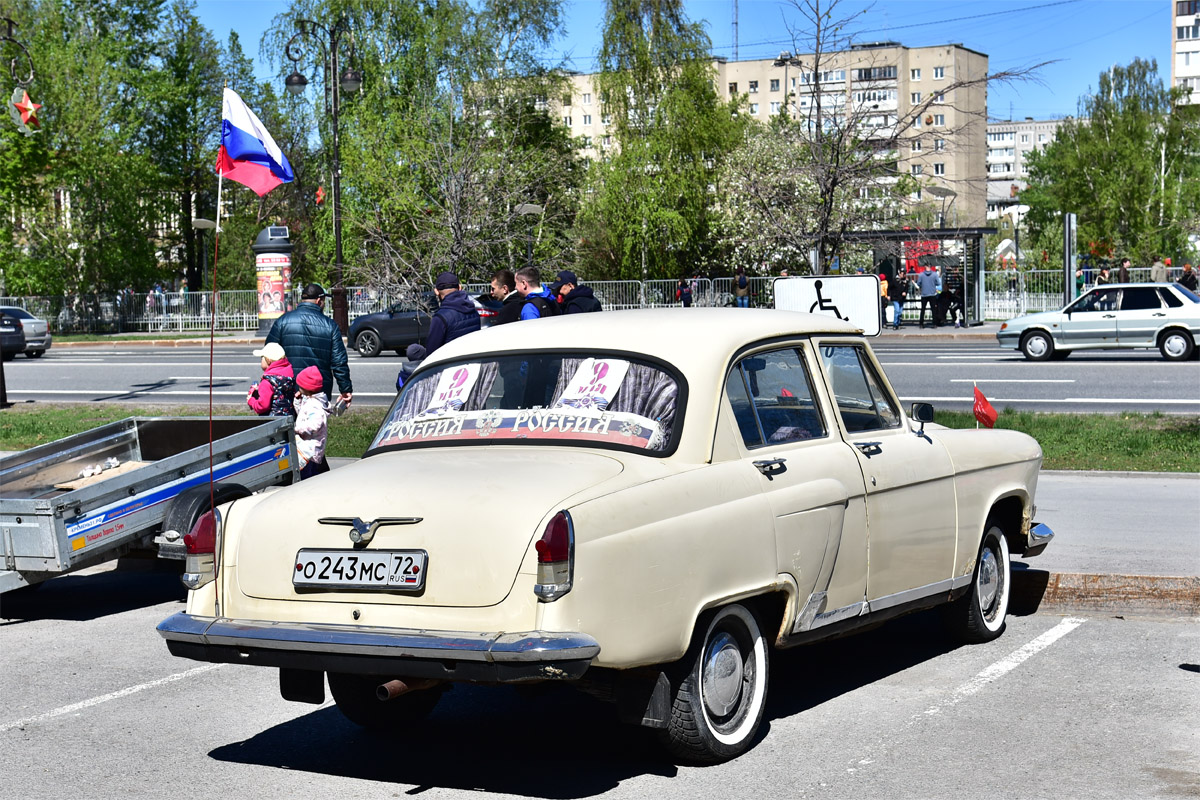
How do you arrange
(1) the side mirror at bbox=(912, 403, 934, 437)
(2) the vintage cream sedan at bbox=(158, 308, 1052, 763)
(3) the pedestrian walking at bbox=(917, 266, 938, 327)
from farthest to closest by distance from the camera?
(3) the pedestrian walking at bbox=(917, 266, 938, 327), (1) the side mirror at bbox=(912, 403, 934, 437), (2) the vintage cream sedan at bbox=(158, 308, 1052, 763)

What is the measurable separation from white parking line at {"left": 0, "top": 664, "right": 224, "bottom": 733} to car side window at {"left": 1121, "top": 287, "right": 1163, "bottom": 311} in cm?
2397

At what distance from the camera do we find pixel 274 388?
10453 millimetres

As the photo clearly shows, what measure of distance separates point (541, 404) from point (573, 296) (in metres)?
6.58

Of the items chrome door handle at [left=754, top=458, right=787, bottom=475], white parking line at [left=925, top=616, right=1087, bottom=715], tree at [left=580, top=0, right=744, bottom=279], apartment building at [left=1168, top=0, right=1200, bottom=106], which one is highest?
apartment building at [left=1168, top=0, right=1200, bottom=106]

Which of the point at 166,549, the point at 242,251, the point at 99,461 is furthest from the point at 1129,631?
the point at 242,251

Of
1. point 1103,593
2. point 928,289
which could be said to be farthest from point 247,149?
point 928,289

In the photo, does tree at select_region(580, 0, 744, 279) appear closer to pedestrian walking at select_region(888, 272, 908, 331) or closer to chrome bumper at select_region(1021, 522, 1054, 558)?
Answer: pedestrian walking at select_region(888, 272, 908, 331)

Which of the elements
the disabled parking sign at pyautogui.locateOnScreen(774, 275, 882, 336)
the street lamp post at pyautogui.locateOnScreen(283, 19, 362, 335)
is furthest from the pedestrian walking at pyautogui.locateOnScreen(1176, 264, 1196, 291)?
the disabled parking sign at pyautogui.locateOnScreen(774, 275, 882, 336)

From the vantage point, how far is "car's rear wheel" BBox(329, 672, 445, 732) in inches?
222

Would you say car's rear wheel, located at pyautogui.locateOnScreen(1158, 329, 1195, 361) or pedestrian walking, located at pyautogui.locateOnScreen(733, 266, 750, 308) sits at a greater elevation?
pedestrian walking, located at pyautogui.locateOnScreen(733, 266, 750, 308)

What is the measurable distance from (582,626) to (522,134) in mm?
47501

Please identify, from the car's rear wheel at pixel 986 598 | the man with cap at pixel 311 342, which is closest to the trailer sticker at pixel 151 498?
the man with cap at pixel 311 342

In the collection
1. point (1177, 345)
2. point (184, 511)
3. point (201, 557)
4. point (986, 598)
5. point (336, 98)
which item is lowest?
point (986, 598)

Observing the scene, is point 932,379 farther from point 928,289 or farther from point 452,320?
point 928,289
